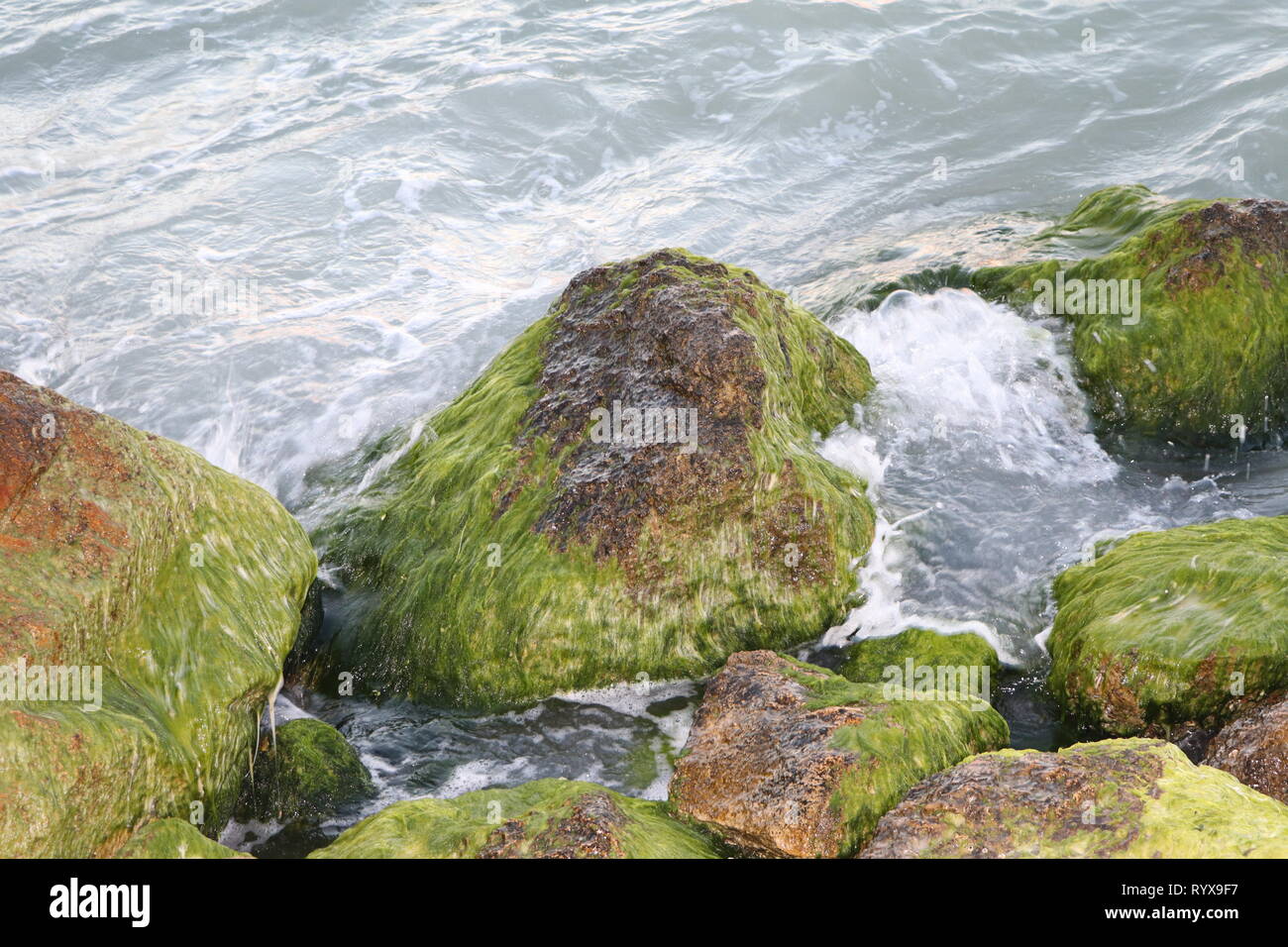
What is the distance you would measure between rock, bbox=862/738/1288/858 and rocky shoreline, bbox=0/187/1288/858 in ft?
0.04

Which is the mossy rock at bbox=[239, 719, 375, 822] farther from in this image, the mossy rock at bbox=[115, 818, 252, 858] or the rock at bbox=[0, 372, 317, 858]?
the mossy rock at bbox=[115, 818, 252, 858]

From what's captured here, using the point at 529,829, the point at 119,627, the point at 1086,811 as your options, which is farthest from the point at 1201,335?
the point at 119,627

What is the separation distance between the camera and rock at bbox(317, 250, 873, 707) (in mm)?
5844

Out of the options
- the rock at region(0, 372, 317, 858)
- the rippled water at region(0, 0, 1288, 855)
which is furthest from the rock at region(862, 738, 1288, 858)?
the rock at region(0, 372, 317, 858)

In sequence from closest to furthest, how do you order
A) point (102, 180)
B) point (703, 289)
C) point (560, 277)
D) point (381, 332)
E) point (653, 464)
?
point (653, 464) < point (703, 289) < point (381, 332) < point (560, 277) < point (102, 180)

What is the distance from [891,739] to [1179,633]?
1.63 meters

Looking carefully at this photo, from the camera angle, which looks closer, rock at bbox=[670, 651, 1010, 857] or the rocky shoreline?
the rocky shoreline

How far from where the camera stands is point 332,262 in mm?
11672

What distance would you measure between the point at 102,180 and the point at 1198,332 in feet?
39.2

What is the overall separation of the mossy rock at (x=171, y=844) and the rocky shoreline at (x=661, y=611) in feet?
0.04

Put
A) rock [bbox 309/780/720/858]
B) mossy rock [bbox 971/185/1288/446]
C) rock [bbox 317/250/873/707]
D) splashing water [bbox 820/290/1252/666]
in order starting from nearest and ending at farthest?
rock [bbox 309/780/720/858]
rock [bbox 317/250/873/707]
splashing water [bbox 820/290/1252/666]
mossy rock [bbox 971/185/1288/446]

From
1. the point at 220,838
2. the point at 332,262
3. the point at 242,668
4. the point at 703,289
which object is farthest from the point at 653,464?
the point at 332,262

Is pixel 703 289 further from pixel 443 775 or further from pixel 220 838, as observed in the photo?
pixel 220 838

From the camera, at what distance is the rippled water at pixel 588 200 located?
6965 mm
